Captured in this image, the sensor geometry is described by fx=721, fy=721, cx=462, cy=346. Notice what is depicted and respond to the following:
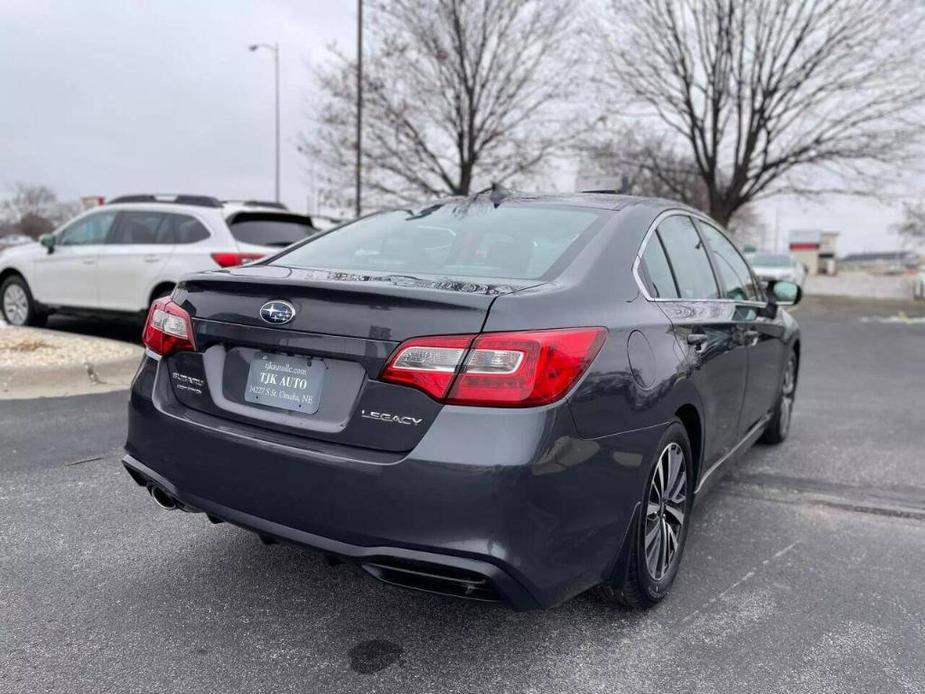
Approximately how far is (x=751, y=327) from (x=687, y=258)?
2.37 feet

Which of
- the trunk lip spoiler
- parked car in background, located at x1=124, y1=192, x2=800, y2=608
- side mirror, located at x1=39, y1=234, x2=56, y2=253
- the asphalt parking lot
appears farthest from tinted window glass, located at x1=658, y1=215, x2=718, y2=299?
side mirror, located at x1=39, y1=234, x2=56, y2=253

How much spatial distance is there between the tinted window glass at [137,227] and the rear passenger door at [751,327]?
6438mm

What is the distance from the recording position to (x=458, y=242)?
2994 millimetres

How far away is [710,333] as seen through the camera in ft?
10.3

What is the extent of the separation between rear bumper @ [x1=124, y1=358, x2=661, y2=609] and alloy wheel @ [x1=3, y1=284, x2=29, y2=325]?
333 inches

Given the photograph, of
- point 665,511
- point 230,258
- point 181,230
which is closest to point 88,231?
point 181,230

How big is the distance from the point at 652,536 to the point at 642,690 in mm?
619

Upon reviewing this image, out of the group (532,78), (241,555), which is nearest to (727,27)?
(532,78)

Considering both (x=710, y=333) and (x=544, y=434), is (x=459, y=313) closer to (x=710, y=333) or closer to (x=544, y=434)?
(x=544, y=434)

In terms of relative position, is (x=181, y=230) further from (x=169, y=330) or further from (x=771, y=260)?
(x=771, y=260)

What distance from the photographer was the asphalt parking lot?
2307 millimetres

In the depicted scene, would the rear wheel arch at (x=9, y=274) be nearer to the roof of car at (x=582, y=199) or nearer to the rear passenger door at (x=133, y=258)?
the rear passenger door at (x=133, y=258)

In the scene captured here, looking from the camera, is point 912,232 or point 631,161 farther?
point 912,232

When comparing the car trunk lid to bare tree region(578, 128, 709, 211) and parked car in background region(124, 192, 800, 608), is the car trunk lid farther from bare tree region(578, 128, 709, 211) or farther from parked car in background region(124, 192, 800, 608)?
bare tree region(578, 128, 709, 211)
